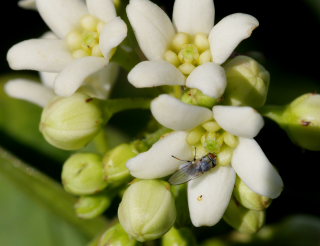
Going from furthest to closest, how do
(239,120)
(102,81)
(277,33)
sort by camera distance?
(277,33) < (102,81) < (239,120)

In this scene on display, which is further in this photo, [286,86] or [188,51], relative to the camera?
[286,86]

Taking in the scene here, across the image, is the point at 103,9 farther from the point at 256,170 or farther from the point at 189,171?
the point at 256,170

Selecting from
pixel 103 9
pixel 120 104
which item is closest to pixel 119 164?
pixel 120 104

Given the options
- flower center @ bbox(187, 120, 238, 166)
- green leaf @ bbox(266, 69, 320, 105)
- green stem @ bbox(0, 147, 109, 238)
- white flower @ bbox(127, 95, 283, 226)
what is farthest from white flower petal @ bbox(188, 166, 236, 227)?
green leaf @ bbox(266, 69, 320, 105)

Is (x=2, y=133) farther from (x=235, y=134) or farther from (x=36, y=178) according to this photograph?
(x=235, y=134)

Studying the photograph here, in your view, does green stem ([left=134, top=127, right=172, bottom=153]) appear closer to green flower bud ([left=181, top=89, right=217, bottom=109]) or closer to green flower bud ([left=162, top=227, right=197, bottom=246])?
green flower bud ([left=181, top=89, right=217, bottom=109])
